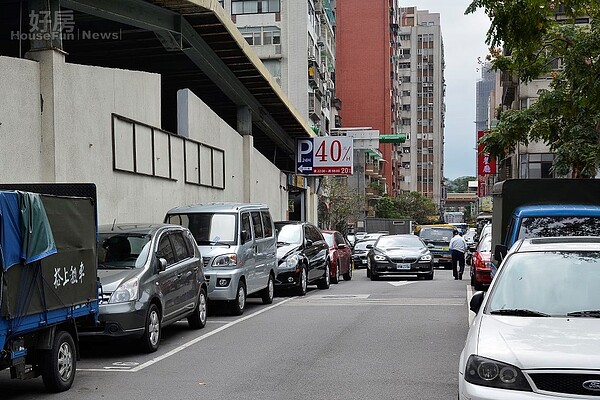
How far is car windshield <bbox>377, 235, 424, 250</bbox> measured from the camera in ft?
86.2

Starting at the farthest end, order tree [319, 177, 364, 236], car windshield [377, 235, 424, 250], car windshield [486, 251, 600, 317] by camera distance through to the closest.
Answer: tree [319, 177, 364, 236] < car windshield [377, 235, 424, 250] < car windshield [486, 251, 600, 317]

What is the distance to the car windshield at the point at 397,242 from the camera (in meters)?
26.3

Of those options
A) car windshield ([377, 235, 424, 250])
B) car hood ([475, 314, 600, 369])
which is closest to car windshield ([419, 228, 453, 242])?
car windshield ([377, 235, 424, 250])

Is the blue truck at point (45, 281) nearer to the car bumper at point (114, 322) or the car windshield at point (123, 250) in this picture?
the car bumper at point (114, 322)

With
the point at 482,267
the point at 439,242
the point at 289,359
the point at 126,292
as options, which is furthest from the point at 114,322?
the point at 439,242

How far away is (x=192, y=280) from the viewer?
42.7 feet

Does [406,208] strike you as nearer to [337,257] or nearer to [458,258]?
[458,258]

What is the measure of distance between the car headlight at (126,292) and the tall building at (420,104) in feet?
441

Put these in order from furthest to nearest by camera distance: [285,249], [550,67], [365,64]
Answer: [365,64], [285,249], [550,67]

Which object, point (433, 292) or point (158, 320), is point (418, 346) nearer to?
point (158, 320)

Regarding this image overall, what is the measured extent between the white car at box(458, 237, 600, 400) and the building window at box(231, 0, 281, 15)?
188ft

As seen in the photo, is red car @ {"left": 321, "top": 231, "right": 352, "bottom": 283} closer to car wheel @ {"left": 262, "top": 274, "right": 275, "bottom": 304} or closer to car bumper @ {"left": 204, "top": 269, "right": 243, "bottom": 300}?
car wheel @ {"left": 262, "top": 274, "right": 275, "bottom": 304}

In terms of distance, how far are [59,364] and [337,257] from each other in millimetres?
16623

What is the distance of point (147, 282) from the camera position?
11.0m
